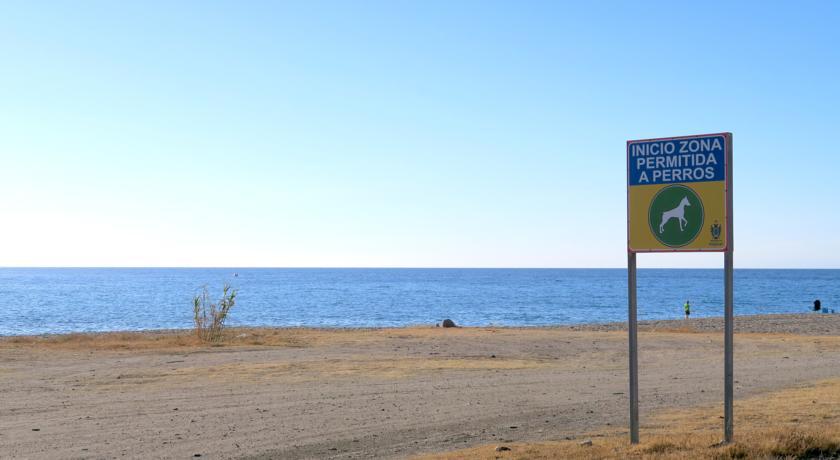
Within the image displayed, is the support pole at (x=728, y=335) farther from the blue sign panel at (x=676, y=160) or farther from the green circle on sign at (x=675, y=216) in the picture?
the blue sign panel at (x=676, y=160)

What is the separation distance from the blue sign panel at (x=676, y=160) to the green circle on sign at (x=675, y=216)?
0.16 m

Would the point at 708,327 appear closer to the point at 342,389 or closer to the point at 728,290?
the point at 342,389

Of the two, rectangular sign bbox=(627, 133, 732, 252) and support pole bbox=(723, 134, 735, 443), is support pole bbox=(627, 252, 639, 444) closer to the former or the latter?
rectangular sign bbox=(627, 133, 732, 252)

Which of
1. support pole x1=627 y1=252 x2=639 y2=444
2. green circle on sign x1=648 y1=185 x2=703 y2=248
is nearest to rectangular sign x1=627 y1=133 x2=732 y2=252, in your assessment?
green circle on sign x1=648 y1=185 x2=703 y2=248

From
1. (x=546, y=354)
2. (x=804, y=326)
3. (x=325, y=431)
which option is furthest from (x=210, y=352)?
(x=804, y=326)

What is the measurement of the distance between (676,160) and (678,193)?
14.8 inches

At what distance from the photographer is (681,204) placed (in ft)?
29.0

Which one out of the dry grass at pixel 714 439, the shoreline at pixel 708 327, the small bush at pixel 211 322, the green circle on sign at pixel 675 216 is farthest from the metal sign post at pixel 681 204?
the shoreline at pixel 708 327

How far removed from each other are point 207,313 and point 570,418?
19549 mm

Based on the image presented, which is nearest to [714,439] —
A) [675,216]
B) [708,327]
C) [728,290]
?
[728,290]

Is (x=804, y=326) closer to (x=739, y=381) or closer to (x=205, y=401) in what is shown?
(x=739, y=381)

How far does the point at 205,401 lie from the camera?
45.2ft

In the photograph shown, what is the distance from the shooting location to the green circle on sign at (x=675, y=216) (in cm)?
878

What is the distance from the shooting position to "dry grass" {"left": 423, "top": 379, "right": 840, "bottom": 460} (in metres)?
8.20
